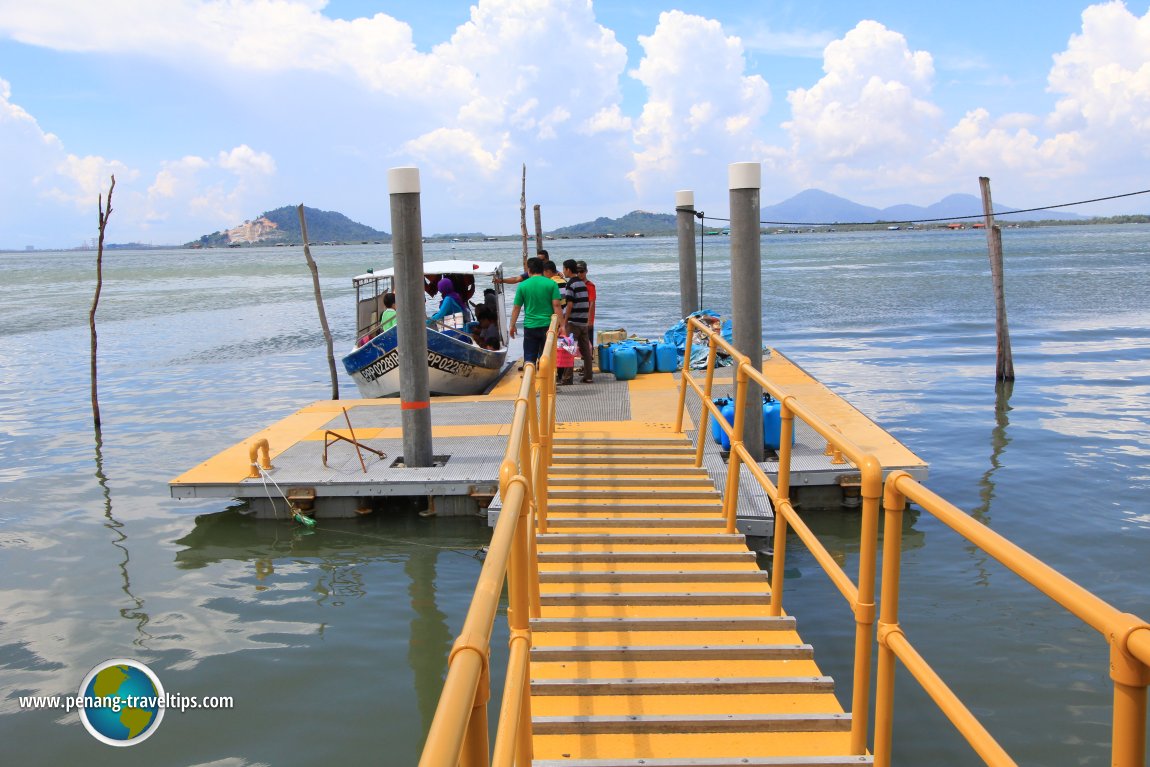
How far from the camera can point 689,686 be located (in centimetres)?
417

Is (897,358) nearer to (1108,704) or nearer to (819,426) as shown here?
(1108,704)

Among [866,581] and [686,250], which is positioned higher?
[686,250]

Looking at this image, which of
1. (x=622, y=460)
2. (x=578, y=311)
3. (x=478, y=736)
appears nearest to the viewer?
(x=478, y=736)

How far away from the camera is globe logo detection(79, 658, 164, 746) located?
565 centimetres

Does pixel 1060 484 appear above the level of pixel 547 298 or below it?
below

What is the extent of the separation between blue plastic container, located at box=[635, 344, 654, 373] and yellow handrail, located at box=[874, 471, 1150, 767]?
10259 mm

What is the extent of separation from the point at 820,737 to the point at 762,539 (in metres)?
3.76

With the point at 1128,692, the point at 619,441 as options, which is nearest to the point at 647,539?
the point at 619,441

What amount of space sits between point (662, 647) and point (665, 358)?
9.22m

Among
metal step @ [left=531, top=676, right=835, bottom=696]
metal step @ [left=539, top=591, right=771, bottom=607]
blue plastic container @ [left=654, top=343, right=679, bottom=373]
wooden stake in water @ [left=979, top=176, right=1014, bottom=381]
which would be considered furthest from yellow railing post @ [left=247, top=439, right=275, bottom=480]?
wooden stake in water @ [left=979, top=176, right=1014, bottom=381]

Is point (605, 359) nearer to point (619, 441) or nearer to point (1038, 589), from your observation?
point (619, 441)

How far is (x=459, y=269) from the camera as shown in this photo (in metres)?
15.7

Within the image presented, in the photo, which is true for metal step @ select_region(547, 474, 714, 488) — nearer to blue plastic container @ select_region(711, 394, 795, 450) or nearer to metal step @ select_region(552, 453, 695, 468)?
metal step @ select_region(552, 453, 695, 468)

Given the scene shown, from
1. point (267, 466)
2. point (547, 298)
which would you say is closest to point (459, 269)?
point (547, 298)
